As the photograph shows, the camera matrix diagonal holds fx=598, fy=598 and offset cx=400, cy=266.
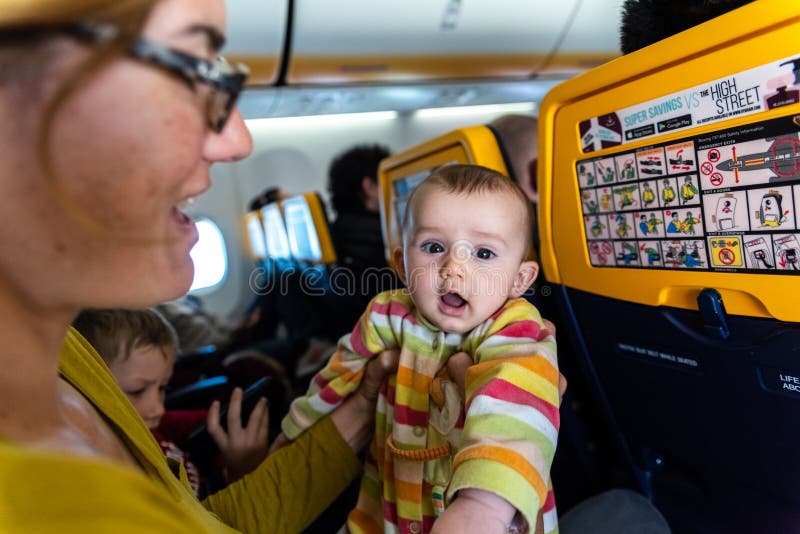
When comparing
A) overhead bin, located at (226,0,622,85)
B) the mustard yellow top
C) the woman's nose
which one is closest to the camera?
the mustard yellow top

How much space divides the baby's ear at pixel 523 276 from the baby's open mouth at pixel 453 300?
15cm

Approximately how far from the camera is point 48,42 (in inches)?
21.5

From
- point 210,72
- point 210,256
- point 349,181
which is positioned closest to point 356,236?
point 349,181

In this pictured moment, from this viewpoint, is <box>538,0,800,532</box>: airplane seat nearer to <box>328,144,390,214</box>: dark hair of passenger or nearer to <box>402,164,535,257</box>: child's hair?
<box>402,164,535,257</box>: child's hair

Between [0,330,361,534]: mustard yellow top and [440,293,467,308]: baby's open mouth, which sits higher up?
[440,293,467,308]: baby's open mouth

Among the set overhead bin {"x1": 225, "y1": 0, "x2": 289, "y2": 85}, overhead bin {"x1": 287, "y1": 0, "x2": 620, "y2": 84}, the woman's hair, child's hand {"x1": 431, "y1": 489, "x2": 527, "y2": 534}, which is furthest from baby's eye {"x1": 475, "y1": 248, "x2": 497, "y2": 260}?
overhead bin {"x1": 287, "y1": 0, "x2": 620, "y2": 84}

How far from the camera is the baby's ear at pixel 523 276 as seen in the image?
1.29 meters

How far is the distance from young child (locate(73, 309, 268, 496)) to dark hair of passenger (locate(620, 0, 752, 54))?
1.26 m

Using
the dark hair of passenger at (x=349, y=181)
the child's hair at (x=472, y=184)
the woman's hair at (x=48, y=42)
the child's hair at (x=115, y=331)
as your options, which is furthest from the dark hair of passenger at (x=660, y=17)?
the dark hair of passenger at (x=349, y=181)

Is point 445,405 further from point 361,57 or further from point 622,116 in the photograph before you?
point 361,57

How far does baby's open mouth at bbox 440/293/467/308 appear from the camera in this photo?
117cm

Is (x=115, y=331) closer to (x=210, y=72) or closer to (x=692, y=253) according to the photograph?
(x=210, y=72)

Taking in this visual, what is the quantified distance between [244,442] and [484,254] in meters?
0.85

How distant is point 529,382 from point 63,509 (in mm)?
686
